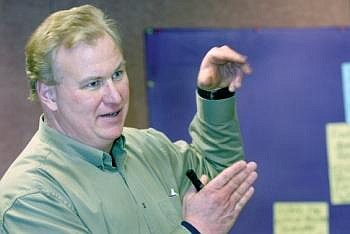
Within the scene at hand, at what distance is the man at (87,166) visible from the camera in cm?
126

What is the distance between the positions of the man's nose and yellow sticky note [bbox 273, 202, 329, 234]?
3.83ft

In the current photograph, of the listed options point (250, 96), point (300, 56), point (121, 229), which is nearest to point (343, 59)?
point (300, 56)

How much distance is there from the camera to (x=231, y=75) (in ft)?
5.16

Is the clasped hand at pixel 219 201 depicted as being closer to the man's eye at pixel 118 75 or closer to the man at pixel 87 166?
the man at pixel 87 166

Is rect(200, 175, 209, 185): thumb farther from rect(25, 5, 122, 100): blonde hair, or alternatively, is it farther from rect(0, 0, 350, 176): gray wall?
rect(0, 0, 350, 176): gray wall

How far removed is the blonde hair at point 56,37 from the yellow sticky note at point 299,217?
3.97 ft

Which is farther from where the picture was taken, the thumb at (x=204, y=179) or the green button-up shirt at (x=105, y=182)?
the thumb at (x=204, y=179)

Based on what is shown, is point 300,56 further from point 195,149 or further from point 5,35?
point 5,35

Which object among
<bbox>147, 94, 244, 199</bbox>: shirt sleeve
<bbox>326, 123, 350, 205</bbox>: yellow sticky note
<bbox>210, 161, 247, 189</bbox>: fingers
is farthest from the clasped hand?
<bbox>326, 123, 350, 205</bbox>: yellow sticky note

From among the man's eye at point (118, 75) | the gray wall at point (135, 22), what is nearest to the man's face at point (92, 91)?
the man's eye at point (118, 75)

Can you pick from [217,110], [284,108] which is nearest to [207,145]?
[217,110]

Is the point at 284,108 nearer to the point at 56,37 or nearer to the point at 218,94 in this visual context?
the point at 218,94

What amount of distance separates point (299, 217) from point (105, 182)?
1.15 m

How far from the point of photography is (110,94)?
51.2 inches
